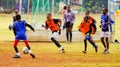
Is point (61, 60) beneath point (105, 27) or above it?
beneath

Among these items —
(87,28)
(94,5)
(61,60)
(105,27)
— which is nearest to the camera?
(61,60)

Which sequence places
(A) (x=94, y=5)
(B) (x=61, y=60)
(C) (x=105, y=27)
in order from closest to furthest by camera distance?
(B) (x=61, y=60)
(C) (x=105, y=27)
(A) (x=94, y=5)

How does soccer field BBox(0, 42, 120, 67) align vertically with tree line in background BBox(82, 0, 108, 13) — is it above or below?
below

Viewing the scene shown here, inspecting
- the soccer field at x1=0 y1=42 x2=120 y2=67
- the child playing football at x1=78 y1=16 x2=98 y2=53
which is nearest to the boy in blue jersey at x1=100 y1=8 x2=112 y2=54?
the child playing football at x1=78 y1=16 x2=98 y2=53

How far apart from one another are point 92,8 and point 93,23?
32.7 ft

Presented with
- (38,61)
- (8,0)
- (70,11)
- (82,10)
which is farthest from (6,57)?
(8,0)

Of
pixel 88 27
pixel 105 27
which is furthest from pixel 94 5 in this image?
pixel 88 27

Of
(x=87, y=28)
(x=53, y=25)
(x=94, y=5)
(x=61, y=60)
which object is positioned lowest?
(x=61, y=60)

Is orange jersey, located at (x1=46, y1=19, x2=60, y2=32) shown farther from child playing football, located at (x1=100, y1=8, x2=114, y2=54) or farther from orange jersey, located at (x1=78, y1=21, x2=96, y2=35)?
child playing football, located at (x1=100, y1=8, x2=114, y2=54)

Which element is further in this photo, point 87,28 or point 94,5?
point 94,5

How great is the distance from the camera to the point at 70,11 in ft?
100

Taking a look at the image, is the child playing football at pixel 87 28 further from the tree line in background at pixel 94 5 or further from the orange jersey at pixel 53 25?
the tree line in background at pixel 94 5

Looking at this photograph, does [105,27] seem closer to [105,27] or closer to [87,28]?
[105,27]

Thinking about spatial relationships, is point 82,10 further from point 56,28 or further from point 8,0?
point 8,0
